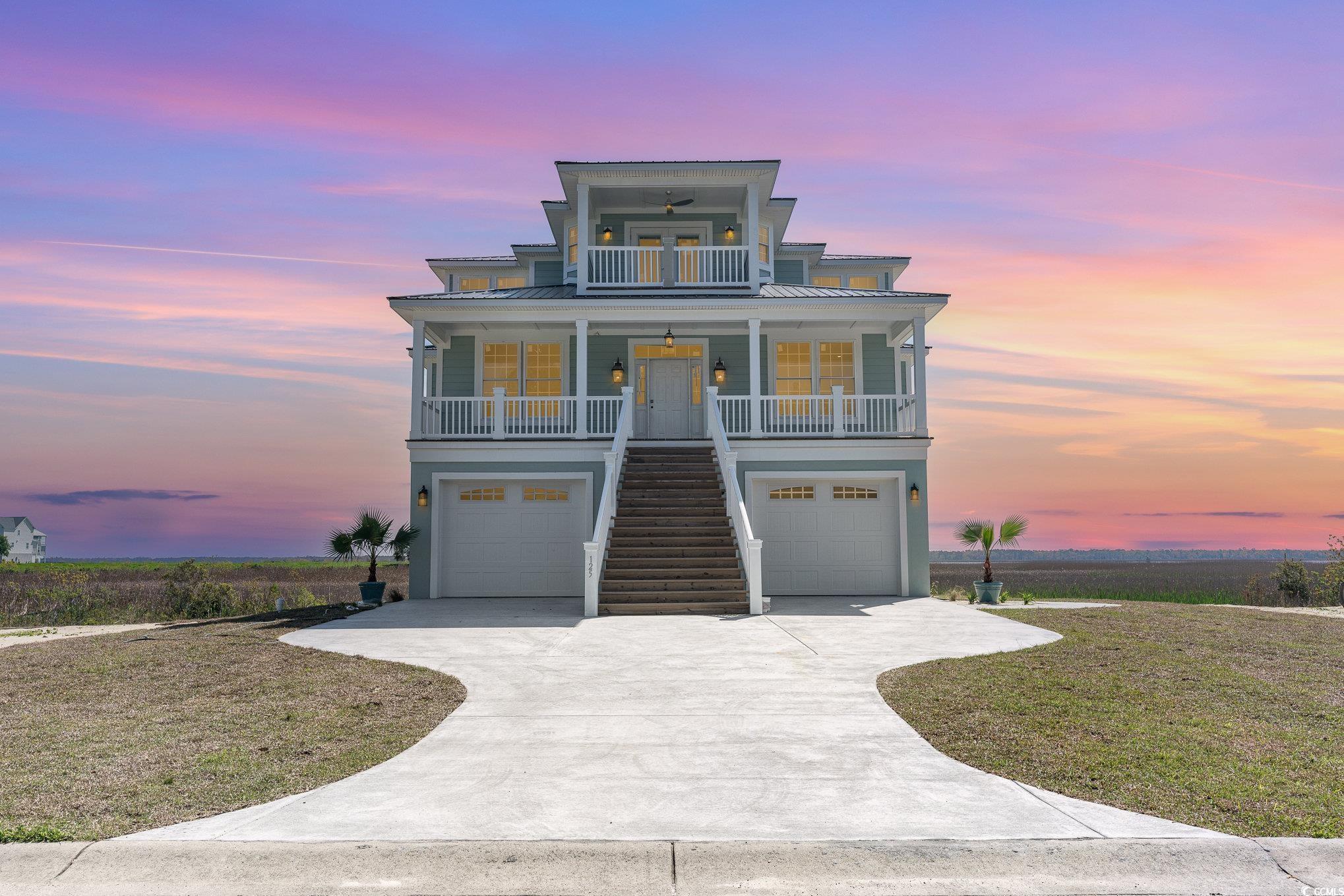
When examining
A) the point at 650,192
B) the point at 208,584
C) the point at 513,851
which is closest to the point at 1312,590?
the point at 650,192

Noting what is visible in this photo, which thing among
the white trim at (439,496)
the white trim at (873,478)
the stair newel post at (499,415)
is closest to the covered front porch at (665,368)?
the stair newel post at (499,415)

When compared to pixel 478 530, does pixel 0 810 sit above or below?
below

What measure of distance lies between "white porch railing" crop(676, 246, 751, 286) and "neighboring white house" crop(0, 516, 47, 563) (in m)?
74.6

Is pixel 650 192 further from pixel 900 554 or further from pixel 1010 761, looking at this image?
pixel 1010 761

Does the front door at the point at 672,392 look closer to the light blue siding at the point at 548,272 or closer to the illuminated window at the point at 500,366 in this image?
the illuminated window at the point at 500,366

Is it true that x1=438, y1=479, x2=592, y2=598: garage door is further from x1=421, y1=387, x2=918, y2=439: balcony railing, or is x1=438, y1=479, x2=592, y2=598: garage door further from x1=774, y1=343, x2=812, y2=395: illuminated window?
x1=774, y1=343, x2=812, y2=395: illuminated window

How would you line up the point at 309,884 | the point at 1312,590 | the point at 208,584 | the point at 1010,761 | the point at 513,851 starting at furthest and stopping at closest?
the point at 1312,590
the point at 208,584
the point at 1010,761
the point at 513,851
the point at 309,884

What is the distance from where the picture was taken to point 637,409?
21500 millimetres

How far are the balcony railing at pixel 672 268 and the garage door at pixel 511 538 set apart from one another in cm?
537

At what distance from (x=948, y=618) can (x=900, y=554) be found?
4.39 meters

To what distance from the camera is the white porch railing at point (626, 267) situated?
838 inches

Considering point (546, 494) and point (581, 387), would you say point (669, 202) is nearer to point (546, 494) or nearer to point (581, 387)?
point (581, 387)

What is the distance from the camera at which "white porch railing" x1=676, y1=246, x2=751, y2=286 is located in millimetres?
21281

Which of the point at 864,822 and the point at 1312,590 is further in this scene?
the point at 1312,590
